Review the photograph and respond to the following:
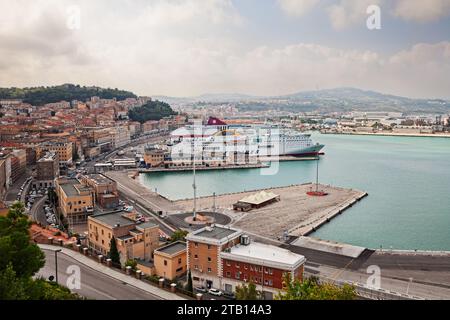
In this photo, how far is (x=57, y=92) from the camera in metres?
24.0

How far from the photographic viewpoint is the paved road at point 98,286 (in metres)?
2.47

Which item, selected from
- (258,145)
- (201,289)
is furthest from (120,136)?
(201,289)

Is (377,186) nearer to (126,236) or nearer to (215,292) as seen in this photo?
(126,236)

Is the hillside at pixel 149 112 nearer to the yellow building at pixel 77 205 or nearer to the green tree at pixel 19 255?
the yellow building at pixel 77 205

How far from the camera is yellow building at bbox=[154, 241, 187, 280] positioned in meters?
3.85

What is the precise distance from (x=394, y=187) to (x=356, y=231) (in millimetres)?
4023

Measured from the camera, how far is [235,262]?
3719mm

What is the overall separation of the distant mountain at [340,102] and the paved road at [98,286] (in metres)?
43.9

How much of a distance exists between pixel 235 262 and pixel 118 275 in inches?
48.9

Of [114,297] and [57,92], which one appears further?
[57,92]

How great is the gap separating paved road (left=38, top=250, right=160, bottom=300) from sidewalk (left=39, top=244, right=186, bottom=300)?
0.10ft
